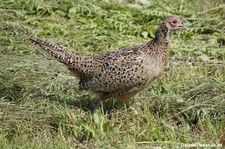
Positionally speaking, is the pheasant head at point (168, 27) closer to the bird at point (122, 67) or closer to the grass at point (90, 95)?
the bird at point (122, 67)

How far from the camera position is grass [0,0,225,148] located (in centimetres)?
712

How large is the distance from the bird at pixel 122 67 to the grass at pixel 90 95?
222 millimetres

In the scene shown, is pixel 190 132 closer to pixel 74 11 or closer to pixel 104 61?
pixel 104 61

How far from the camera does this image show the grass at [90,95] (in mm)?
7121

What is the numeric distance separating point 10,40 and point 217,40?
8.97ft

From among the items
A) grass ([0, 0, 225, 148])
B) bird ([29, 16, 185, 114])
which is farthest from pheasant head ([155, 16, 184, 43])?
grass ([0, 0, 225, 148])

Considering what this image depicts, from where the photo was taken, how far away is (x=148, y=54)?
7.66m

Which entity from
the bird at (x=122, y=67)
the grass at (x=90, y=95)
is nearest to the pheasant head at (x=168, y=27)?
the bird at (x=122, y=67)

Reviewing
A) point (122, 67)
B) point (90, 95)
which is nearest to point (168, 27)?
point (122, 67)

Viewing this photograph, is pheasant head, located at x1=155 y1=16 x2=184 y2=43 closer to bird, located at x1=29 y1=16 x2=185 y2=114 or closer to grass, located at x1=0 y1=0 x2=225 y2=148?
bird, located at x1=29 y1=16 x2=185 y2=114

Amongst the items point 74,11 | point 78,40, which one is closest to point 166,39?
point 78,40

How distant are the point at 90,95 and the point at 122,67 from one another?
2.50ft

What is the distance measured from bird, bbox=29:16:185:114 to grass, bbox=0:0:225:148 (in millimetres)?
222

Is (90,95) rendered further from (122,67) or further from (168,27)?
(168,27)
